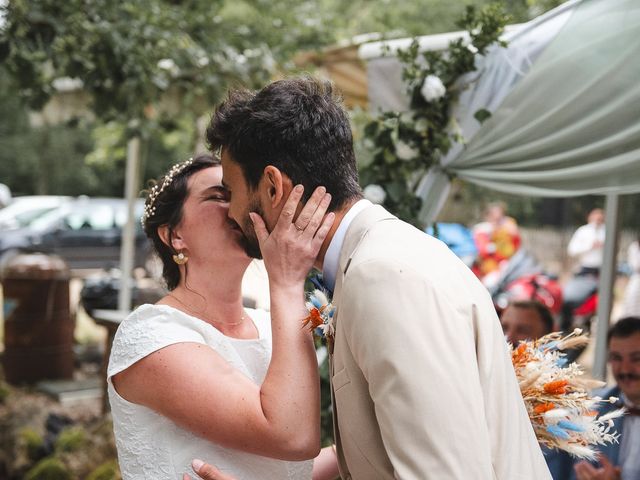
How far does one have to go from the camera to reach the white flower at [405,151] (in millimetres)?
4117

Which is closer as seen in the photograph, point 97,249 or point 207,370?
point 207,370

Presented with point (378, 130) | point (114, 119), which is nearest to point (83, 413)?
point (114, 119)

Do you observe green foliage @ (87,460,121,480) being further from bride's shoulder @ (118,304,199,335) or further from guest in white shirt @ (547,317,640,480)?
bride's shoulder @ (118,304,199,335)

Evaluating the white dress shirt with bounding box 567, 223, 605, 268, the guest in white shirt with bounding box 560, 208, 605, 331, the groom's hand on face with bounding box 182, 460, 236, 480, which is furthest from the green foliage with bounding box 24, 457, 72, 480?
the white dress shirt with bounding box 567, 223, 605, 268

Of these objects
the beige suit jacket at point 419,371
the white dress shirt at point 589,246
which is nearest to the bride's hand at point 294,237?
the beige suit jacket at point 419,371

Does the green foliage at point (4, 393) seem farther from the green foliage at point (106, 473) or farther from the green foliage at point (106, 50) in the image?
the green foliage at point (106, 50)

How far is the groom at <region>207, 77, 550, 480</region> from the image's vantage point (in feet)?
4.65

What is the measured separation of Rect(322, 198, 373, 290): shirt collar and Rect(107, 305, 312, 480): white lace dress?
464mm

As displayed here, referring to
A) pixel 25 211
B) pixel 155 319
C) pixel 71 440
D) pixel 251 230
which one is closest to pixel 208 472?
pixel 155 319

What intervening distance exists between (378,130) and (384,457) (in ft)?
9.22

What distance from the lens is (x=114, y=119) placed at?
605cm

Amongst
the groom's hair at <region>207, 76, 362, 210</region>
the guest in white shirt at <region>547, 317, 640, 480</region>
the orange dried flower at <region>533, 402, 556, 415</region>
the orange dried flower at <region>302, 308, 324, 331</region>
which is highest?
the groom's hair at <region>207, 76, 362, 210</region>

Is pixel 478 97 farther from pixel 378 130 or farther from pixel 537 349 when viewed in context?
pixel 537 349

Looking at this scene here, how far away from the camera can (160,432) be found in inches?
82.7
